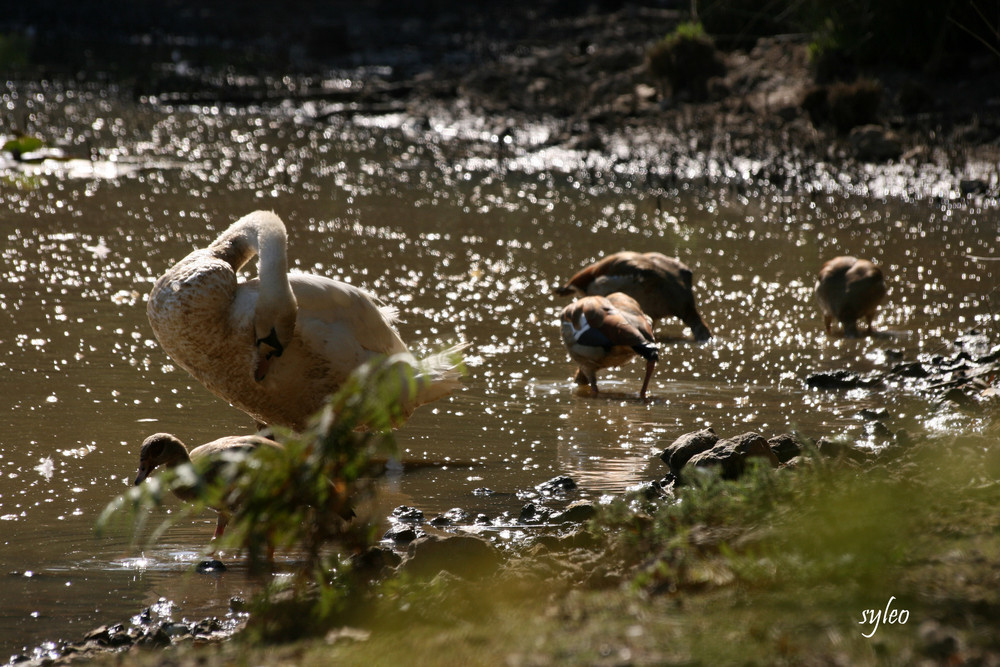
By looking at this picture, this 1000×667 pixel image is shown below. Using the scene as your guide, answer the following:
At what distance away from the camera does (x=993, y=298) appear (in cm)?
908

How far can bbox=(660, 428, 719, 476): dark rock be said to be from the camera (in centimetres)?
543

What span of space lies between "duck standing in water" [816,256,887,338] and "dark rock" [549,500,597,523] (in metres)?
4.07

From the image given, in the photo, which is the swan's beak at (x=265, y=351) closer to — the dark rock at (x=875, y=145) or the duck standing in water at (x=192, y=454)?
the duck standing in water at (x=192, y=454)

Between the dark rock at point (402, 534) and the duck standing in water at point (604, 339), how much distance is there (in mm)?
2657

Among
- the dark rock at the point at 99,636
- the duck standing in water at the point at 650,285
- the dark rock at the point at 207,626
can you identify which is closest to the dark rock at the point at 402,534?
the dark rock at the point at 207,626

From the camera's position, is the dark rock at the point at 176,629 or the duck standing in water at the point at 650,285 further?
the duck standing in water at the point at 650,285

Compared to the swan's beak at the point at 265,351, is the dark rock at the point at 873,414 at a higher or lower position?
lower

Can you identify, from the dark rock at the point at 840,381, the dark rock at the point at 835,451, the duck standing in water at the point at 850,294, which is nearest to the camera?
the dark rock at the point at 835,451

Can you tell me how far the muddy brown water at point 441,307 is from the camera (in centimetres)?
536

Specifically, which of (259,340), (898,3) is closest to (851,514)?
(259,340)

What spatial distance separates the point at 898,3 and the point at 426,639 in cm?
1731

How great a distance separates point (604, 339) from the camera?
23.9 feet

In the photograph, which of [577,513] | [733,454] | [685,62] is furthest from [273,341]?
[685,62]

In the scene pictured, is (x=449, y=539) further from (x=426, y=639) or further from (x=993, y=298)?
(x=993, y=298)
